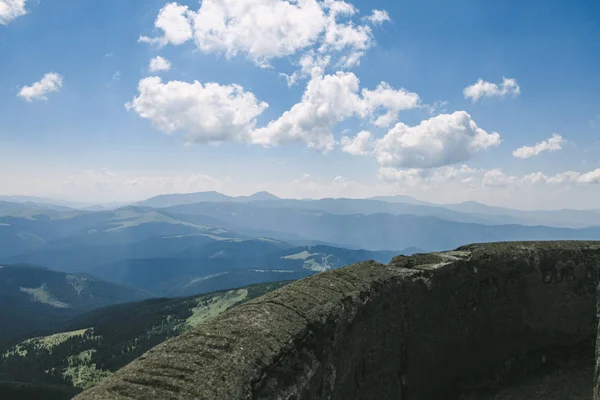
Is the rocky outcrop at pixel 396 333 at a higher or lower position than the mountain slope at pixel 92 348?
higher

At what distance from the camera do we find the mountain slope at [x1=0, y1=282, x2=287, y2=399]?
107 meters

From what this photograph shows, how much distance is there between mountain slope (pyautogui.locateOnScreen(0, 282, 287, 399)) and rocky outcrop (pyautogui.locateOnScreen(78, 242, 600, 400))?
85179mm

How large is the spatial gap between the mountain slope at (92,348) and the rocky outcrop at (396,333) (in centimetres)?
8518

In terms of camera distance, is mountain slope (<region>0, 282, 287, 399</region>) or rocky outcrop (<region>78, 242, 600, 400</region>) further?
mountain slope (<region>0, 282, 287, 399</region>)

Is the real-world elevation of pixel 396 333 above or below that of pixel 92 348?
above

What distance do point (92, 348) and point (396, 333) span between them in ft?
519

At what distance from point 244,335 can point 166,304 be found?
208641 mm

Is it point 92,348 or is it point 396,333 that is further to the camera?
point 92,348

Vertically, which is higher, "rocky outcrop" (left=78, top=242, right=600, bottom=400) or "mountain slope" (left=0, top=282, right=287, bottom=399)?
"rocky outcrop" (left=78, top=242, right=600, bottom=400)

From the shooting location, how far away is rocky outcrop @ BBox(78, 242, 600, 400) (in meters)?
4.24

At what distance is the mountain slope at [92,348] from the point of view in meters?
107

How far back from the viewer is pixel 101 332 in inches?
6260

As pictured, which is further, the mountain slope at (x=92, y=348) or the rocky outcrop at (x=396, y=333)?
the mountain slope at (x=92, y=348)

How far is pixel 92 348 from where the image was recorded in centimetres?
13950
